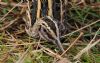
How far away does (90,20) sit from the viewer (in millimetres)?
1708

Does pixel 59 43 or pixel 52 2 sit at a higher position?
pixel 52 2

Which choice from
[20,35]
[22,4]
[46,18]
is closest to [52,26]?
[46,18]

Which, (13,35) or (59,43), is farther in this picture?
(13,35)

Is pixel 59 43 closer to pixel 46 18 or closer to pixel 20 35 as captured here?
pixel 46 18

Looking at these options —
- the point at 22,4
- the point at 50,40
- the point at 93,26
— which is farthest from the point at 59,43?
the point at 22,4

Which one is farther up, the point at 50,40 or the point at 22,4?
the point at 22,4

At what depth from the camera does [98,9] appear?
1.75 meters

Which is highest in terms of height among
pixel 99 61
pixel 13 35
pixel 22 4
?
pixel 22 4

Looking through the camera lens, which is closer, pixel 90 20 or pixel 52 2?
pixel 52 2

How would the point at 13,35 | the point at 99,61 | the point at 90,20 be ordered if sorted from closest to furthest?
the point at 99,61 → the point at 13,35 → the point at 90,20

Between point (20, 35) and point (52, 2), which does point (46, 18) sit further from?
point (20, 35)

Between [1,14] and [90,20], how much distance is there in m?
0.52

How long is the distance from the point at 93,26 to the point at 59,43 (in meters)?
0.29

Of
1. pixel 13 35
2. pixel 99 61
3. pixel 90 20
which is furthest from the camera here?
pixel 90 20
